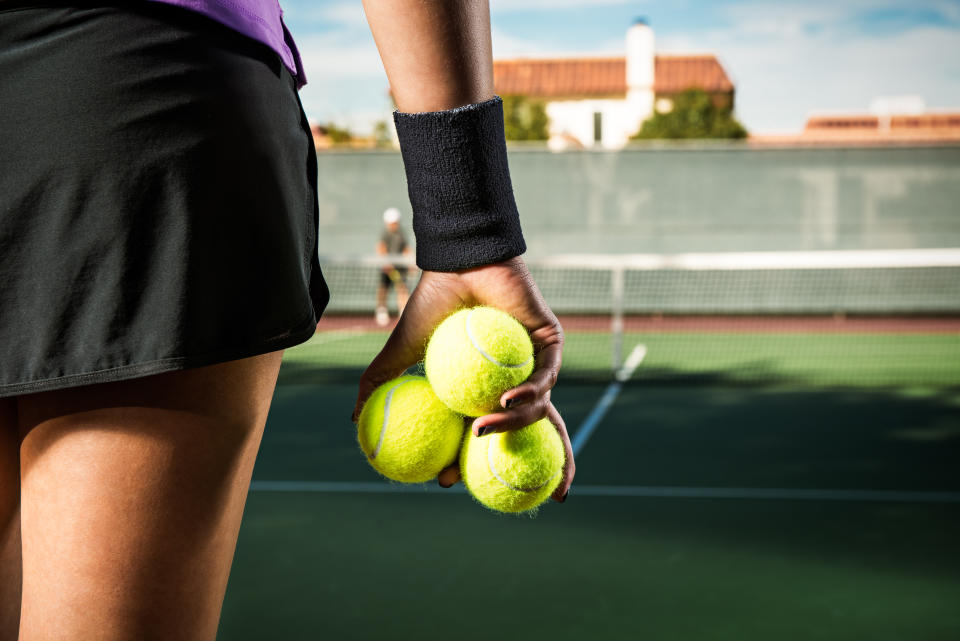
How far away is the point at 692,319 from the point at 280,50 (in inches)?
498

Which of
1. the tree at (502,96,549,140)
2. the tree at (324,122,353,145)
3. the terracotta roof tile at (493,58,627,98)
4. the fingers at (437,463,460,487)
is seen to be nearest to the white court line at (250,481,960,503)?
the fingers at (437,463,460,487)

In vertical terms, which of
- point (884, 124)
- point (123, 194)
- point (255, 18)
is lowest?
point (884, 124)

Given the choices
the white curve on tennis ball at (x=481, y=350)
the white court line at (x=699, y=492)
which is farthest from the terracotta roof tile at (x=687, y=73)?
the white curve on tennis ball at (x=481, y=350)

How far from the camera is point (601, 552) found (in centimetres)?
354

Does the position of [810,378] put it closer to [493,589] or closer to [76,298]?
[493,589]

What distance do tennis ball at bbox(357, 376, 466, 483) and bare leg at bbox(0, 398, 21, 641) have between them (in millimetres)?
442

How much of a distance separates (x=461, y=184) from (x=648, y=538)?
293cm

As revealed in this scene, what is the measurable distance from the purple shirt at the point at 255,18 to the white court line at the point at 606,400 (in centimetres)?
345

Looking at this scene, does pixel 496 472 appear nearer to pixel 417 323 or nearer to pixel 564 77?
pixel 417 323

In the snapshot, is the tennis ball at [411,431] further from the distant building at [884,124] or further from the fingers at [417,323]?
the distant building at [884,124]

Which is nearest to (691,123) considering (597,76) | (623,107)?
(623,107)

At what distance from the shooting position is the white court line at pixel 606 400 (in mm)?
5547

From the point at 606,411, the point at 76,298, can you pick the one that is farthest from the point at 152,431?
the point at 606,411

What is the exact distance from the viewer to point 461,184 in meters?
1.03
